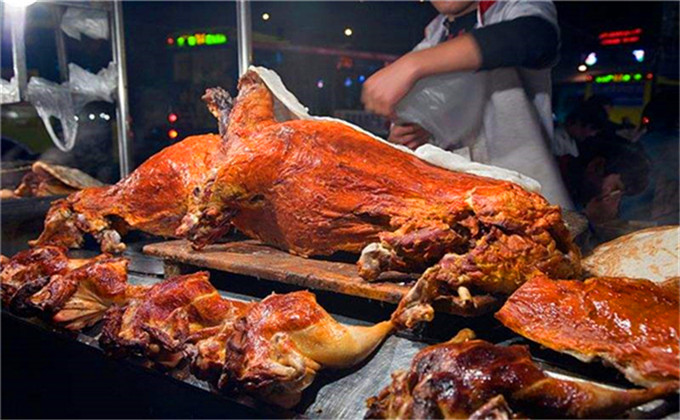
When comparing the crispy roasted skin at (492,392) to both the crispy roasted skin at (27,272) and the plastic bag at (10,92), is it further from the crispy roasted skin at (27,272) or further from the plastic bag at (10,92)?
the plastic bag at (10,92)

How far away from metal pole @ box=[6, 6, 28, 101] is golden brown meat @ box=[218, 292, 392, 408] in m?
3.33

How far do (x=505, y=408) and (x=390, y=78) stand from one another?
7.00 feet

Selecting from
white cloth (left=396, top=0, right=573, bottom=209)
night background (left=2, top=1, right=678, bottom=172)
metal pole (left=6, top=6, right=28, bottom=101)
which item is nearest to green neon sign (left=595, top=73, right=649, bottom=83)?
night background (left=2, top=1, right=678, bottom=172)

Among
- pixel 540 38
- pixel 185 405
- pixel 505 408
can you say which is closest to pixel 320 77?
pixel 540 38

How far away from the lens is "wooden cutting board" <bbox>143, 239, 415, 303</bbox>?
193 centimetres

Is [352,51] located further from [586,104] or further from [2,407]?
[2,407]

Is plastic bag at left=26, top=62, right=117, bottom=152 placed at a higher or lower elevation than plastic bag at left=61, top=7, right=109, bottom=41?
lower

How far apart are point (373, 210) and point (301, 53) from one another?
345 centimetres

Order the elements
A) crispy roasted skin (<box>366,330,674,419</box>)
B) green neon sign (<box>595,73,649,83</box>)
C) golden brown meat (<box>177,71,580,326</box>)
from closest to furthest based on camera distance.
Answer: crispy roasted skin (<box>366,330,674,419</box>) < golden brown meat (<box>177,71,580,326</box>) < green neon sign (<box>595,73,649,83</box>)

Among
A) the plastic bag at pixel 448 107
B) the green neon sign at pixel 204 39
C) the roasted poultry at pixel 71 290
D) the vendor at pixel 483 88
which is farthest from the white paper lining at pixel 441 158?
the green neon sign at pixel 204 39

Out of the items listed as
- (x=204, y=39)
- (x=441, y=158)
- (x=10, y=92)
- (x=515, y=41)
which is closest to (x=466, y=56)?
(x=515, y=41)

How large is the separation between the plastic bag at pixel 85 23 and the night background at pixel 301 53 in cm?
14

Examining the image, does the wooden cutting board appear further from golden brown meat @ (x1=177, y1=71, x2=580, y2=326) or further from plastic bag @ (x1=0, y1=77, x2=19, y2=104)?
plastic bag @ (x1=0, y1=77, x2=19, y2=104)

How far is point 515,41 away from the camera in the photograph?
3.10 meters
